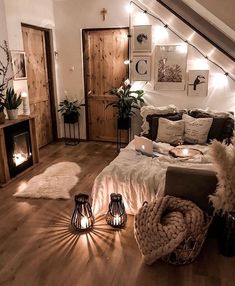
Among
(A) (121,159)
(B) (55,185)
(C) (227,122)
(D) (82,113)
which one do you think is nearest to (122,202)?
(A) (121,159)

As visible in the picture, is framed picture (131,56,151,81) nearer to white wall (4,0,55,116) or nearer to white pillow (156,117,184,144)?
white pillow (156,117,184,144)

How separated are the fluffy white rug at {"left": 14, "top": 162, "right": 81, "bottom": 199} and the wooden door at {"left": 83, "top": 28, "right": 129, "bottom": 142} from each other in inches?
55.6

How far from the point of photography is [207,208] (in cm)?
239

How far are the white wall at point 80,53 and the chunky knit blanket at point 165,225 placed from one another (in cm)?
270

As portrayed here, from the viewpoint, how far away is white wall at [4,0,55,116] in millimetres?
4055

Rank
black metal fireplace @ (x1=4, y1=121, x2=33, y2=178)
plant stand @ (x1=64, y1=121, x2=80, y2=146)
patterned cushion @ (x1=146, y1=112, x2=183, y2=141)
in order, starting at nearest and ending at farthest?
black metal fireplace @ (x1=4, y1=121, x2=33, y2=178) < patterned cushion @ (x1=146, y1=112, x2=183, y2=141) < plant stand @ (x1=64, y1=121, x2=80, y2=146)

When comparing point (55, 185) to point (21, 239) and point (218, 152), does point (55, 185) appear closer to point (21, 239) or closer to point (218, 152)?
point (21, 239)

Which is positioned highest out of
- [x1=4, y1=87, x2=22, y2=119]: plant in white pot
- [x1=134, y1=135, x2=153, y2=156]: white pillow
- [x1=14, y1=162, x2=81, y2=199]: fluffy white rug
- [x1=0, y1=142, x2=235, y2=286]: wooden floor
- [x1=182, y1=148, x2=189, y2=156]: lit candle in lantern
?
[x1=4, y1=87, x2=22, y2=119]: plant in white pot

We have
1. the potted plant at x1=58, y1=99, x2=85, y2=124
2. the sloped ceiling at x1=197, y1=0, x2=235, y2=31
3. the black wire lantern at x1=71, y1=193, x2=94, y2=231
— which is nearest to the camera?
the sloped ceiling at x1=197, y1=0, x2=235, y2=31

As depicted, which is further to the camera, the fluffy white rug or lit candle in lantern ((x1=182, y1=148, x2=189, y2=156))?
the fluffy white rug

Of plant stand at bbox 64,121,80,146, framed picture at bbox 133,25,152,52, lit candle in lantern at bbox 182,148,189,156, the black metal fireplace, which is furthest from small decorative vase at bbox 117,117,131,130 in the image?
lit candle in lantern at bbox 182,148,189,156

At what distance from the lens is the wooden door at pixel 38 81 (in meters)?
4.70

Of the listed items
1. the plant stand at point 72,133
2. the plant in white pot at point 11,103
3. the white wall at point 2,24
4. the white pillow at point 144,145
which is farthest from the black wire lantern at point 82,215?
the plant stand at point 72,133

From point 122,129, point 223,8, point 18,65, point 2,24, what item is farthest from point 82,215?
point 2,24
